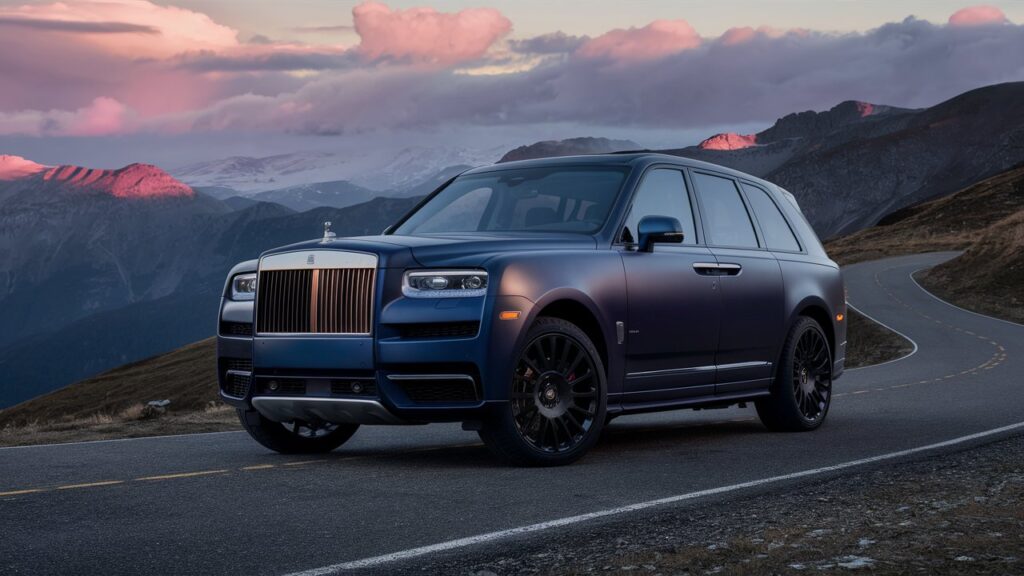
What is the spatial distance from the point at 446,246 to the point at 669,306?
1864 mm

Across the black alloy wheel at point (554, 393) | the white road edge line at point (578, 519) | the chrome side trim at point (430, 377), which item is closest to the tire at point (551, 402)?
the black alloy wheel at point (554, 393)

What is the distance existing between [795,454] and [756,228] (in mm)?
2166

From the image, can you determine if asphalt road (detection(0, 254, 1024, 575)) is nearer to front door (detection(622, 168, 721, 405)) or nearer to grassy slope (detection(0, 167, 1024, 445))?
front door (detection(622, 168, 721, 405))

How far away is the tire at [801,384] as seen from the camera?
1029 cm

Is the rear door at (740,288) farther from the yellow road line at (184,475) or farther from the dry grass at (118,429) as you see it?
the dry grass at (118,429)

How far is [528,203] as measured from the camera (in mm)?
9070

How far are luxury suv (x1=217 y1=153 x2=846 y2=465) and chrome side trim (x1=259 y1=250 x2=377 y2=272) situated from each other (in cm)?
1

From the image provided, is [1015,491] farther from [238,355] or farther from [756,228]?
[238,355]

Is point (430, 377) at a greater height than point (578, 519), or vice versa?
point (430, 377)

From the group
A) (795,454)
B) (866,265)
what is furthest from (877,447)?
(866,265)

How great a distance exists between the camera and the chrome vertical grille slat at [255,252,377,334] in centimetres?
768

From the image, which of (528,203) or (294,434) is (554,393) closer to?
(528,203)

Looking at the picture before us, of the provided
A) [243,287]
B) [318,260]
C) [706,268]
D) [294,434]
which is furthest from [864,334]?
[318,260]

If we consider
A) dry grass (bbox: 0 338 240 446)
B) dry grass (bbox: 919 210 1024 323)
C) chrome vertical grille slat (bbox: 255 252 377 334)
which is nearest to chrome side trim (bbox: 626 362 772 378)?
chrome vertical grille slat (bbox: 255 252 377 334)
